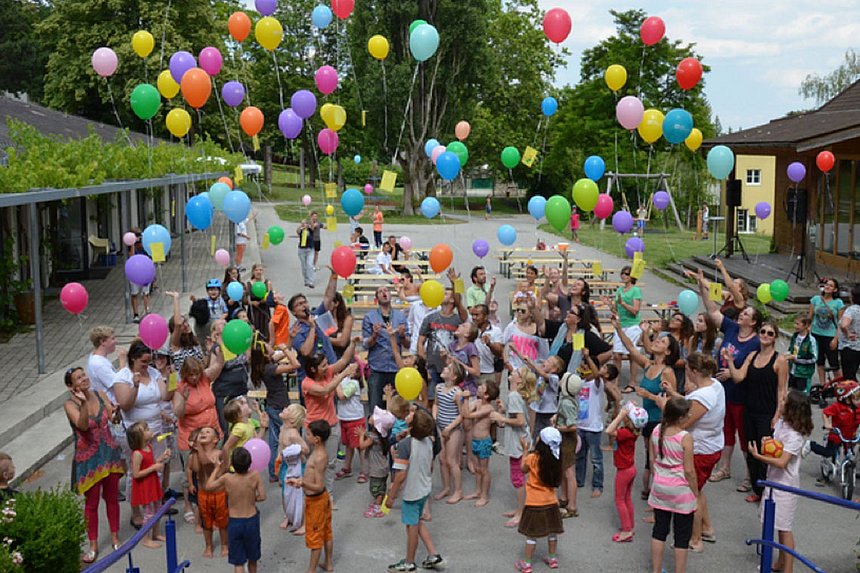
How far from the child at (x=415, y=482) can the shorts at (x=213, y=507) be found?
48.1 inches

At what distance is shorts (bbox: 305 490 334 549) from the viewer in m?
6.07

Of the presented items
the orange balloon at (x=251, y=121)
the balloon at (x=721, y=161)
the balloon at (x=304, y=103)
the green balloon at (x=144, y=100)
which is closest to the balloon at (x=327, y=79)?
the balloon at (x=304, y=103)

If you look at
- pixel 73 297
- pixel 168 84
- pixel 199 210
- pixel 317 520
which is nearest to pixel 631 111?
pixel 199 210

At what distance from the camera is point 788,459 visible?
6.17 meters

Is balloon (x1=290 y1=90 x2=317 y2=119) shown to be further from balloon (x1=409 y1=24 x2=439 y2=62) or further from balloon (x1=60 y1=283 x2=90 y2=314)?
balloon (x1=60 y1=283 x2=90 y2=314)

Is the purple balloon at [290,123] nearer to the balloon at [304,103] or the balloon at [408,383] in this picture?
the balloon at [304,103]

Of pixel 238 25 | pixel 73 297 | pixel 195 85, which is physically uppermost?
pixel 238 25

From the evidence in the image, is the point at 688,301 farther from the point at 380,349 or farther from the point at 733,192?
the point at 733,192

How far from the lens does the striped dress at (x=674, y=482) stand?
5848 mm

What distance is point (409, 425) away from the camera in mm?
6461

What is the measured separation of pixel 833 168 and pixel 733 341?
12563 millimetres

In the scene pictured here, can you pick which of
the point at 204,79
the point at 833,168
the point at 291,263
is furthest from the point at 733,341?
the point at 291,263

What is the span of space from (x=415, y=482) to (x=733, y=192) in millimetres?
16162

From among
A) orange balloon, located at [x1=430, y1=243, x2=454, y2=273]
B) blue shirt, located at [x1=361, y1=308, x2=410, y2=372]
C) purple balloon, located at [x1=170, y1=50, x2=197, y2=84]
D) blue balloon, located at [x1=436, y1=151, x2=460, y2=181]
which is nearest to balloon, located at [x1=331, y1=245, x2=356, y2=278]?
orange balloon, located at [x1=430, y1=243, x2=454, y2=273]
